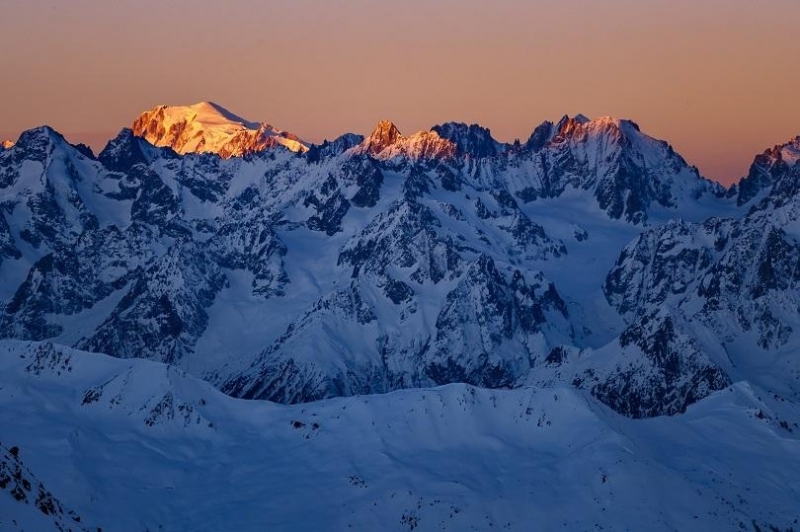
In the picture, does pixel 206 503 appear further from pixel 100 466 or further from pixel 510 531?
pixel 510 531

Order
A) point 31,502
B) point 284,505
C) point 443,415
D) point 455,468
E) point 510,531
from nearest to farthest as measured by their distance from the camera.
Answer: point 31,502, point 510,531, point 284,505, point 455,468, point 443,415

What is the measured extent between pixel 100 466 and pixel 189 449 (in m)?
12.3

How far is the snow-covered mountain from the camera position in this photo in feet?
344

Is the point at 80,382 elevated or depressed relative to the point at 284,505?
elevated

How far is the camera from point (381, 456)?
390ft

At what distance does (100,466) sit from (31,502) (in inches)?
2186

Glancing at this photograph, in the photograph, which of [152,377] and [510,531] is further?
[152,377]

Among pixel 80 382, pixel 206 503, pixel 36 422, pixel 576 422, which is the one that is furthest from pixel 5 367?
pixel 576 422

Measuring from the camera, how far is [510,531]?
102500mm

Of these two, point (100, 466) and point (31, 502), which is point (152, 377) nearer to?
point (100, 466)

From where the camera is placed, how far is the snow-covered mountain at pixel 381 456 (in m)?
105

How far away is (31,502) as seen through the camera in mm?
57844

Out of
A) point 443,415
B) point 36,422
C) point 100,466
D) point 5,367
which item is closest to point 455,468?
point 443,415

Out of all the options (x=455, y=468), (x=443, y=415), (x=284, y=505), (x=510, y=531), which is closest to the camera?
(x=510, y=531)
